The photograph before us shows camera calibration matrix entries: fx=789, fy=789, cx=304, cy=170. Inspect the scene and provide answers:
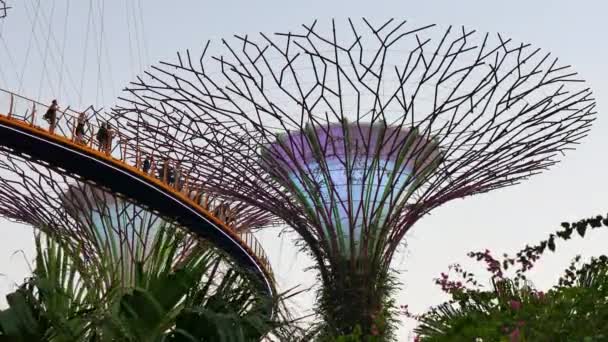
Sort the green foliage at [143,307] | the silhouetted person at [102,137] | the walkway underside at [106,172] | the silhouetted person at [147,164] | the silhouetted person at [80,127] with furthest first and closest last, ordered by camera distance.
→ the silhouetted person at [147,164] < the silhouetted person at [102,137] < the silhouetted person at [80,127] < the walkway underside at [106,172] < the green foliage at [143,307]

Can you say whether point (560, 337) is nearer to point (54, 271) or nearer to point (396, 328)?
point (54, 271)

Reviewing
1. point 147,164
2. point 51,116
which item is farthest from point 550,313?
point 147,164

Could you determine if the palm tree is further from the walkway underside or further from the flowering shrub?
the walkway underside

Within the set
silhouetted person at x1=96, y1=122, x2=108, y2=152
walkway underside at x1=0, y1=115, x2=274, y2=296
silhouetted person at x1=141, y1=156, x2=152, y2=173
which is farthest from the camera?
silhouetted person at x1=141, y1=156, x2=152, y2=173

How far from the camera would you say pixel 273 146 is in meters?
17.9

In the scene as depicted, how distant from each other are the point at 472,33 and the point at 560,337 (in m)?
11.0

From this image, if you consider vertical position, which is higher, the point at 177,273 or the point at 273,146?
the point at 273,146

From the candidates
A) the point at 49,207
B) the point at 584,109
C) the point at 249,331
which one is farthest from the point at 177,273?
the point at 49,207

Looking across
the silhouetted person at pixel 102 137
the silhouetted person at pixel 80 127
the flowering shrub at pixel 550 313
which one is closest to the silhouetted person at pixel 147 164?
the silhouetted person at pixel 102 137

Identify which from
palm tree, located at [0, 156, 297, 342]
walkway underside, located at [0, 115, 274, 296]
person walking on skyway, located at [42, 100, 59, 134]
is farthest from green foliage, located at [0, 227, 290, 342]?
person walking on skyway, located at [42, 100, 59, 134]

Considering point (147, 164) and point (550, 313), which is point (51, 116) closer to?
point (147, 164)

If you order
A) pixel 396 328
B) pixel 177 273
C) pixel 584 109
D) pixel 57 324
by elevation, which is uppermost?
pixel 584 109

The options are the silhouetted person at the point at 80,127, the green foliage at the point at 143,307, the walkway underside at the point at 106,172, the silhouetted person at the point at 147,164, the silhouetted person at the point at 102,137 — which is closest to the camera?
the green foliage at the point at 143,307

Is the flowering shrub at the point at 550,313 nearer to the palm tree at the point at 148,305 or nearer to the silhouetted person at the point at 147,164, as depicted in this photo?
the palm tree at the point at 148,305
